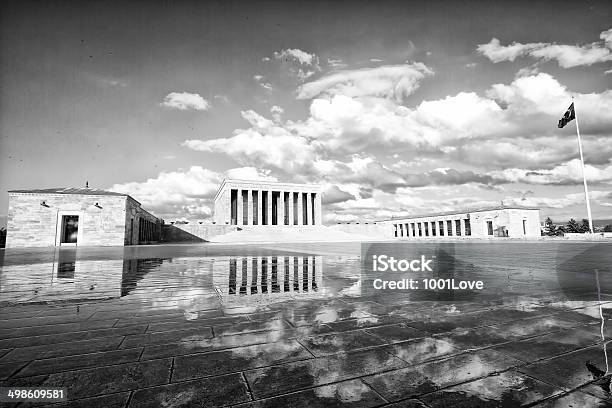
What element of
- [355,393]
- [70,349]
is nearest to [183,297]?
[70,349]

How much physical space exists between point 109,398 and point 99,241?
34787 mm

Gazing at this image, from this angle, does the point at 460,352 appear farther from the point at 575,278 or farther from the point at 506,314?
the point at 575,278

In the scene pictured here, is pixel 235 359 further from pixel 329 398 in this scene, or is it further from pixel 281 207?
pixel 281 207

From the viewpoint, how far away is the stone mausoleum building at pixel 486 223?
54.9m

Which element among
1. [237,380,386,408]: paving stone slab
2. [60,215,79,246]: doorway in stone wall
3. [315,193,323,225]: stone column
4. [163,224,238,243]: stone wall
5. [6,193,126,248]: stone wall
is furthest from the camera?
[315,193,323,225]: stone column

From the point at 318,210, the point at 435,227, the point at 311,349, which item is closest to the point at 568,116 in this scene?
the point at 435,227

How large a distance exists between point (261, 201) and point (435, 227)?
139 ft

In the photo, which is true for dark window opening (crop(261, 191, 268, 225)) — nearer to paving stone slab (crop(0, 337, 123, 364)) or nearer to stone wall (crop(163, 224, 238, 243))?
stone wall (crop(163, 224, 238, 243))

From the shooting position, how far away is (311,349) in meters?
2.87

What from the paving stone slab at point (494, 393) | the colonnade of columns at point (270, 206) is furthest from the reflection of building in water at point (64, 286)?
the colonnade of columns at point (270, 206)

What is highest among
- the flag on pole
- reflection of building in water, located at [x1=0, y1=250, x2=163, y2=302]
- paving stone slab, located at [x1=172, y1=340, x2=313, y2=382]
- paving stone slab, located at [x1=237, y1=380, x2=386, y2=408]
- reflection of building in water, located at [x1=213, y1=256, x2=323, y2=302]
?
the flag on pole

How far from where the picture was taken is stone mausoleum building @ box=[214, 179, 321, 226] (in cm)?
6450

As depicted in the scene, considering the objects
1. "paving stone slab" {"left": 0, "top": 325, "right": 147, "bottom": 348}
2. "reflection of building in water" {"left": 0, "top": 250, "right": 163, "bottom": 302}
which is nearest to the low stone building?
"reflection of building in water" {"left": 0, "top": 250, "right": 163, "bottom": 302}

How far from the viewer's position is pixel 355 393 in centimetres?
208
